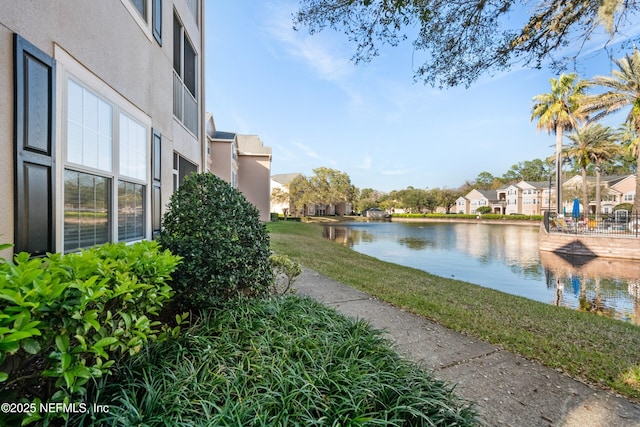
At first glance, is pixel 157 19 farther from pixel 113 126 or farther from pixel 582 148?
pixel 582 148

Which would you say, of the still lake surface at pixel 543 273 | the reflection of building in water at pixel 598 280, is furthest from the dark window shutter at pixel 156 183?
the reflection of building in water at pixel 598 280

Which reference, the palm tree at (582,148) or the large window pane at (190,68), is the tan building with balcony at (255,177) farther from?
the palm tree at (582,148)

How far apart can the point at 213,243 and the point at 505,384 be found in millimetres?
3192

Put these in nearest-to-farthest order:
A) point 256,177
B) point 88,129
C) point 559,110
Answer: point 88,129 → point 559,110 → point 256,177

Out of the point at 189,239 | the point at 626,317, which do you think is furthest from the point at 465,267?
the point at 189,239

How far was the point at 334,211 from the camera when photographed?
218ft

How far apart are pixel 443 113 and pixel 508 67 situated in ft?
32.2

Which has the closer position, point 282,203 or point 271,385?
point 271,385

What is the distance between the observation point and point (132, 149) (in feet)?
14.3

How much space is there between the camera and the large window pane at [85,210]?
3068 mm

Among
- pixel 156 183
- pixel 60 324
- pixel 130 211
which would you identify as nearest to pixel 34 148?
pixel 60 324

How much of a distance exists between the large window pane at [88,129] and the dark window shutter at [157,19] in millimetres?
2337

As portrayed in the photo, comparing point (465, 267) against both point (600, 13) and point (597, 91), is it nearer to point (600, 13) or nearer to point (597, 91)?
→ point (600, 13)

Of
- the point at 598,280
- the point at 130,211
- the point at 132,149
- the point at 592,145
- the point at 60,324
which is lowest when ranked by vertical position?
the point at 598,280
